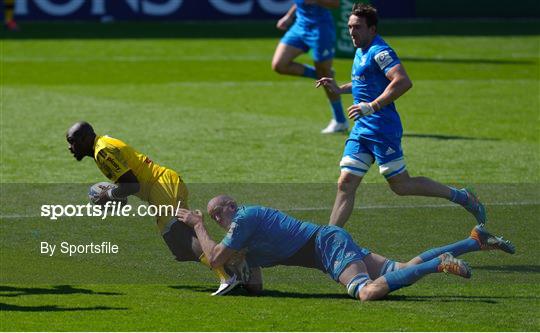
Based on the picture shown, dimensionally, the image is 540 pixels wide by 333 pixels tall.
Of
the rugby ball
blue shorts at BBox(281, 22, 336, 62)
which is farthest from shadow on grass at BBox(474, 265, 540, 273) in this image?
blue shorts at BBox(281, 22, 336, 62)

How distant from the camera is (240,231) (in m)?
10.6

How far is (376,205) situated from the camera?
15195 millimetres

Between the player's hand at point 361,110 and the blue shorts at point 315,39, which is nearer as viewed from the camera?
the player's hand at point 361,110

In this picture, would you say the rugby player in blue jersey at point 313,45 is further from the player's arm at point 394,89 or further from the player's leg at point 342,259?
the player's leg at point 342,259

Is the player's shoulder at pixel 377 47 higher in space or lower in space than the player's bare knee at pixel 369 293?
higher

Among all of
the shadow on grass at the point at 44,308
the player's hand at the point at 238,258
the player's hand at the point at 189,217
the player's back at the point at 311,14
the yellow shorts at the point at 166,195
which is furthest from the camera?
the player's back at the point at 311,14

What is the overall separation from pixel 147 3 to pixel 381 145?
84.5 ft

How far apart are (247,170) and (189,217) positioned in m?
6.22

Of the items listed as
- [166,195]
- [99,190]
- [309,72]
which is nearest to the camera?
[99,190]

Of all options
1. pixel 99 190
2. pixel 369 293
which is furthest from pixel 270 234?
pixel 99 190

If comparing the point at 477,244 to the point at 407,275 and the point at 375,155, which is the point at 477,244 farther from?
the point at 375,155

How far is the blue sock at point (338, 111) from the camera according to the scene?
65.3ft

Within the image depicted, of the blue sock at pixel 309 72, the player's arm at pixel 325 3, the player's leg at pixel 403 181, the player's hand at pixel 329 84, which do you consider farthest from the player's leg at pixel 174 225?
the blue sock at pixel 309 72

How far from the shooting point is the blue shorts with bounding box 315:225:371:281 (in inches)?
419
